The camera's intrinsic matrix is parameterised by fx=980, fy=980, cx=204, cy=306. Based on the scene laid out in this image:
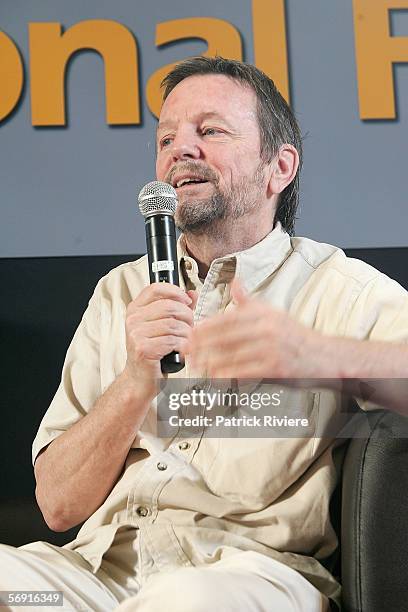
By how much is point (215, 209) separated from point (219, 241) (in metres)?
0.06

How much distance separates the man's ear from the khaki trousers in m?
0.72

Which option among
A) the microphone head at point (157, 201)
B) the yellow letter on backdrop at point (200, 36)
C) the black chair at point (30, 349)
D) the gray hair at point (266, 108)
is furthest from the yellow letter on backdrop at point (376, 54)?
the microphone head at point (157, 201)

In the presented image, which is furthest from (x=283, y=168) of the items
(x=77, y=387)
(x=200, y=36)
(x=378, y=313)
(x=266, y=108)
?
(x=200, y=36)

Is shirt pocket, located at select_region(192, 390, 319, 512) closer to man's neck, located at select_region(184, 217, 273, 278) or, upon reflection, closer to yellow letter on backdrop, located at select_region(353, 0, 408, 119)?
man's neck, located at select_region(184, 217, 273, 278)

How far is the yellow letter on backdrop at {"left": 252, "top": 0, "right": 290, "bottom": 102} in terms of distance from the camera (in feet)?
8.08

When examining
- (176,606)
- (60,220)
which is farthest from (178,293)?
(60,220)

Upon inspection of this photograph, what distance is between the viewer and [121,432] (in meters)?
1.46

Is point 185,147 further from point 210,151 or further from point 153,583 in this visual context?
point 153,583

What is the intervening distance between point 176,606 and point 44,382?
3.56ft

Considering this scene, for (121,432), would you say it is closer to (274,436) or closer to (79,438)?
(79,438)

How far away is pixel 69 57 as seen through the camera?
8.14 feet

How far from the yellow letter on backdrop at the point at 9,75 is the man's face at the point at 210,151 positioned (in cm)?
78

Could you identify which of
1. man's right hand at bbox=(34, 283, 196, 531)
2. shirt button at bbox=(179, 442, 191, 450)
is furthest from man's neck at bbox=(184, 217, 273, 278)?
shirt button at bbox=(179, 442, 191, 450)

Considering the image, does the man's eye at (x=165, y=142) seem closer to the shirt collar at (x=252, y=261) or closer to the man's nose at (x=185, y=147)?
the man's nose at (x=185, y=147)
